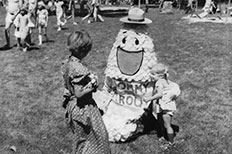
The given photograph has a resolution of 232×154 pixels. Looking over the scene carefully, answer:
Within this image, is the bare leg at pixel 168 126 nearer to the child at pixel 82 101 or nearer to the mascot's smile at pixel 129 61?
the mascot's smile at pixel 129 61

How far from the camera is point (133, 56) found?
595cm

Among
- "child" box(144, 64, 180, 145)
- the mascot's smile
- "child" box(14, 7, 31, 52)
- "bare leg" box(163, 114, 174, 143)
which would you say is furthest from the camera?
"child" box(14, 7, 31, 52)

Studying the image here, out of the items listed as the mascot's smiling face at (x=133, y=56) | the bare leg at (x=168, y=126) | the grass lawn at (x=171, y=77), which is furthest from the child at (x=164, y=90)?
the grass lawn at (x=171, y=77)

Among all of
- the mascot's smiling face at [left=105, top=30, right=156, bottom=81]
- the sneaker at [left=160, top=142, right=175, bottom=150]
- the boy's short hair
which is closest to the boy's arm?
the boy's short hair

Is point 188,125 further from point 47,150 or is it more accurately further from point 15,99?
point 15,99

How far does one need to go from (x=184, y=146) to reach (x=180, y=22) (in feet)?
37.6

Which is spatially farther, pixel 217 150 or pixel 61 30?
pixel 61 30

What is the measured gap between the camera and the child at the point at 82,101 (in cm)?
378

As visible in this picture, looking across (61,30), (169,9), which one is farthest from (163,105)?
(169,9)

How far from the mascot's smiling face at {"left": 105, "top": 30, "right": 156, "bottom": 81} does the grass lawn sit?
1123 mm

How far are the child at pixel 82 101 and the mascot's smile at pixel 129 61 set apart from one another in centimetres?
201

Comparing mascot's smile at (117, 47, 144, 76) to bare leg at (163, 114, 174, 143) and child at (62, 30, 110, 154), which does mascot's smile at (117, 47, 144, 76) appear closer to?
bare leg at (163, 114, 174, 143)

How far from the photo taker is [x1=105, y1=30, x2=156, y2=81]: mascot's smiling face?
19.3 feet

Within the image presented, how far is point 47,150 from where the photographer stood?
576 cm
